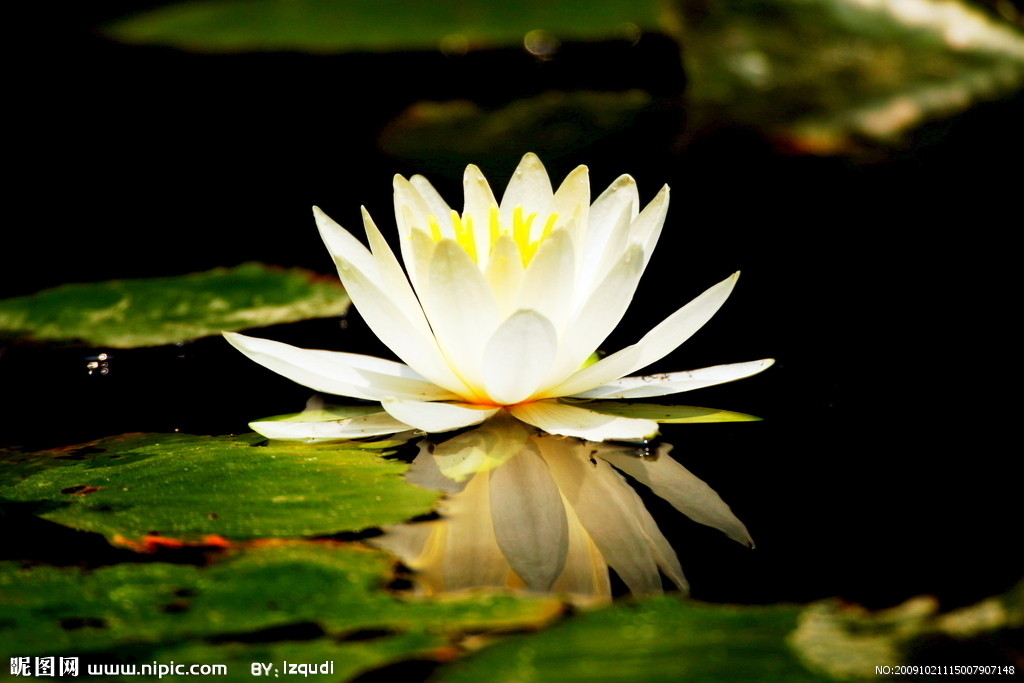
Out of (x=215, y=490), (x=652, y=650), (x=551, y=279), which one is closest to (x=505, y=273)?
(x=551, y=279)

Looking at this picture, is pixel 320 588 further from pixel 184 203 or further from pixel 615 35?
pixel 615 35

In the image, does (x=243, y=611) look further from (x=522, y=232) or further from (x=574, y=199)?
(x=574, y=199)

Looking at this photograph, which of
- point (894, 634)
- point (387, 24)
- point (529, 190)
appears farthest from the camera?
point (387, 24)

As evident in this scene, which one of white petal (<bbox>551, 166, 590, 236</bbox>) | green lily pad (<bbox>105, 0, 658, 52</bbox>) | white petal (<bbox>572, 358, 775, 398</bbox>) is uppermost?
green lily pad (<bbox>105, 0, 658, 52</bbox>)

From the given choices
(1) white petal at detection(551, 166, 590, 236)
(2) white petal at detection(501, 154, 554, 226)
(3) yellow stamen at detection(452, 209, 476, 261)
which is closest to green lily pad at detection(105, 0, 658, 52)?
(2) white petal at detection(501, 154, 554, 226)

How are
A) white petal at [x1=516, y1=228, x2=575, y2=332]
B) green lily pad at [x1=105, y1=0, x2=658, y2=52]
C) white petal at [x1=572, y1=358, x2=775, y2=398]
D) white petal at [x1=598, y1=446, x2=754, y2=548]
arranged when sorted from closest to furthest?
white petal at [x1=598, y1=446, x2=754, y2=548] < white petal at [x1=516, y1=228, x2=575, y2=332] < white petal at [x1=572, y1=358, x2=775, y2=398] < green lily pad at [x1=105, y1=0, x2=658, y2=52]

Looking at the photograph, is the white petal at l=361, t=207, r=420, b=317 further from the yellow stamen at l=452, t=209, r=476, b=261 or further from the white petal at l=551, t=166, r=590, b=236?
the white petal at l=551, t=166, r=590, b=236
